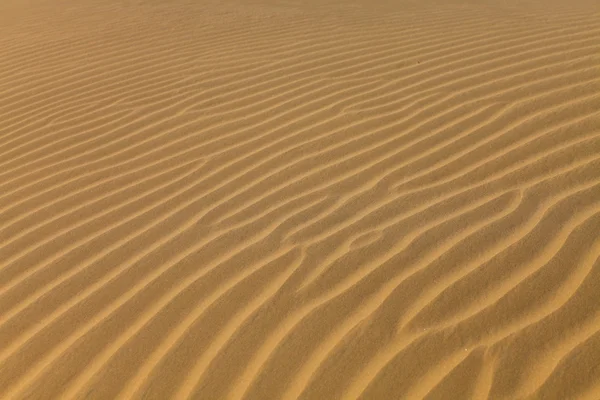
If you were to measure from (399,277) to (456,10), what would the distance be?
4622mm

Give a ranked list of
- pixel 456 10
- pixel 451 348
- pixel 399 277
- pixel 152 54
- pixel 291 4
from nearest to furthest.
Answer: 1. pixel 451 348
2. pixel 399 277
3. pixel 152 54
4. pixel 456 10
5. pixel 291 4

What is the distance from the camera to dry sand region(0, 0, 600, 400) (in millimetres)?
2314

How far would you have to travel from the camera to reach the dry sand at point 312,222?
91.1 inches

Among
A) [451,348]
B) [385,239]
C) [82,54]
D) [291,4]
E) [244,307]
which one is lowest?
[244,307]

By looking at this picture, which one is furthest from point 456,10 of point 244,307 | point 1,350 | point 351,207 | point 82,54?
point 1,350

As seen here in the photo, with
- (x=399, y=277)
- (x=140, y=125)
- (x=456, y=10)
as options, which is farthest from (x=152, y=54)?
(x=399, y=277)

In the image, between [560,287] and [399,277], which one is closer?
[560,287]

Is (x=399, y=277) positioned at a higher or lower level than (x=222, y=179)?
lower

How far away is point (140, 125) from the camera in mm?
4316

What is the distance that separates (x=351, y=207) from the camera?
314 centimetres

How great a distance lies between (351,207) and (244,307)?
2.73 feet

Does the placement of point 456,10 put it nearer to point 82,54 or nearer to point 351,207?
A: point 82,54

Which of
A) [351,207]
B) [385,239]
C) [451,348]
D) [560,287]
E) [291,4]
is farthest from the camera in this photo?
[291,4]

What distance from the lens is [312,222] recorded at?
3053 mm
